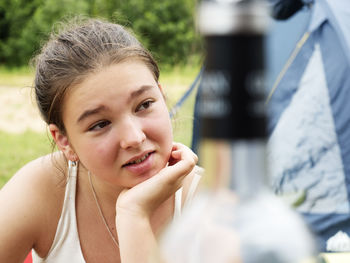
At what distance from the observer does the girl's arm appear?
67 centimetres

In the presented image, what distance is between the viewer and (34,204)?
907 mm

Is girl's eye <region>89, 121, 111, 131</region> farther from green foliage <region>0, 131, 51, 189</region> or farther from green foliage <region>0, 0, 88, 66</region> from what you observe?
green foliage <region>0, 0, 88, 66</region>

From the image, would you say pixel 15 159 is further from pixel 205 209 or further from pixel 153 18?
pixel 153 18

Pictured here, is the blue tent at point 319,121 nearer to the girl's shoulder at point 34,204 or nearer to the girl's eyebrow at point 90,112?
the girl's shoulder at point 34,204

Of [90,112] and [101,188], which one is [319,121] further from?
[90,112]

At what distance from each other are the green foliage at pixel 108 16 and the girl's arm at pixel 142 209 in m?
6.00

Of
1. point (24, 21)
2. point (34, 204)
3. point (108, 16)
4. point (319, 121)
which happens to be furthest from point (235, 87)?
point (24, 21)

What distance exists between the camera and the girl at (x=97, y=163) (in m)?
0.70

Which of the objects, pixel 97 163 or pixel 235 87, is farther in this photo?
pixel 97 163

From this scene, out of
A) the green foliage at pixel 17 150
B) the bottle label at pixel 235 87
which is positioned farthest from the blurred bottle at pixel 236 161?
the green foliage at pixel 17 150

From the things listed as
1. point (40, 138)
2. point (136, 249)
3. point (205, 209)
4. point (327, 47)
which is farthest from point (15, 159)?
point (205, 209)

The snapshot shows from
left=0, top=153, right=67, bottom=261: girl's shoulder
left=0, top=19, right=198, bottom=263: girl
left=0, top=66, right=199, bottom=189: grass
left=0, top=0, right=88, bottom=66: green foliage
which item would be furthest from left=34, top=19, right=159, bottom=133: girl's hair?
left=0, top=0, right=88, bottom=66: green foliage

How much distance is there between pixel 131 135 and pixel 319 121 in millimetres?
1379

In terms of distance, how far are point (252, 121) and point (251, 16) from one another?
66 mm
